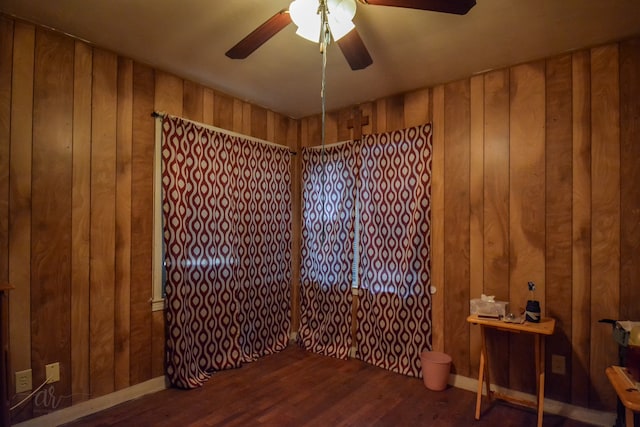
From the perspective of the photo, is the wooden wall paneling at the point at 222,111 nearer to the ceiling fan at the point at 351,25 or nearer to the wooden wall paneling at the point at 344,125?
the wooden wall paneling at the point at 344,125

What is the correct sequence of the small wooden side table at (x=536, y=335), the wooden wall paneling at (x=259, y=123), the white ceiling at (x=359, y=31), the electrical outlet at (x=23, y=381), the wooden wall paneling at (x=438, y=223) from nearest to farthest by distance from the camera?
the white ceiling at (x=359, y=31) < the electrical outlet at (x=23, y=381) < the small wooden side table at (x=536, y=335) < the wooden wall paneling at (x=438, y=223) < the wooden wall paneling at (x=259, y=123)

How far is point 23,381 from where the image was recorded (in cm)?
206

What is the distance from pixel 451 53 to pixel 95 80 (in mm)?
2544

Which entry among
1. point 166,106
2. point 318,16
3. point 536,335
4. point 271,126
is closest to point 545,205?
point 536,335

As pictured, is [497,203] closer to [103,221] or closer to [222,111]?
[222,111]

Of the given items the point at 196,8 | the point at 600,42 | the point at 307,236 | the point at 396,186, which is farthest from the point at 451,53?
the point at 307,236

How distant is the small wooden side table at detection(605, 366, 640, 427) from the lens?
4.62 ft

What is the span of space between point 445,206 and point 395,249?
0.59 meters

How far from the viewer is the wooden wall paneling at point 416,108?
119 inches

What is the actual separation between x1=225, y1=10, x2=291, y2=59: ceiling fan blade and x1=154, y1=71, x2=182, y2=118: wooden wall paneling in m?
1.13

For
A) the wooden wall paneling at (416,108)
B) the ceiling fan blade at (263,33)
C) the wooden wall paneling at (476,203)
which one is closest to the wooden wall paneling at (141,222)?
Answer: the ceiling fan blade at (263,33)

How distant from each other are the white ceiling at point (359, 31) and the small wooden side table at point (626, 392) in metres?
1.97

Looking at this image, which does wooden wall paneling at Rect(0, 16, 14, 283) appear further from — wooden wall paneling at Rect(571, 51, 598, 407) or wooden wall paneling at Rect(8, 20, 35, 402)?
wooden wall paneling at Rect(571, 51, 598, 407)

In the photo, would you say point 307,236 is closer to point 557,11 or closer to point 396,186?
point 396,186
